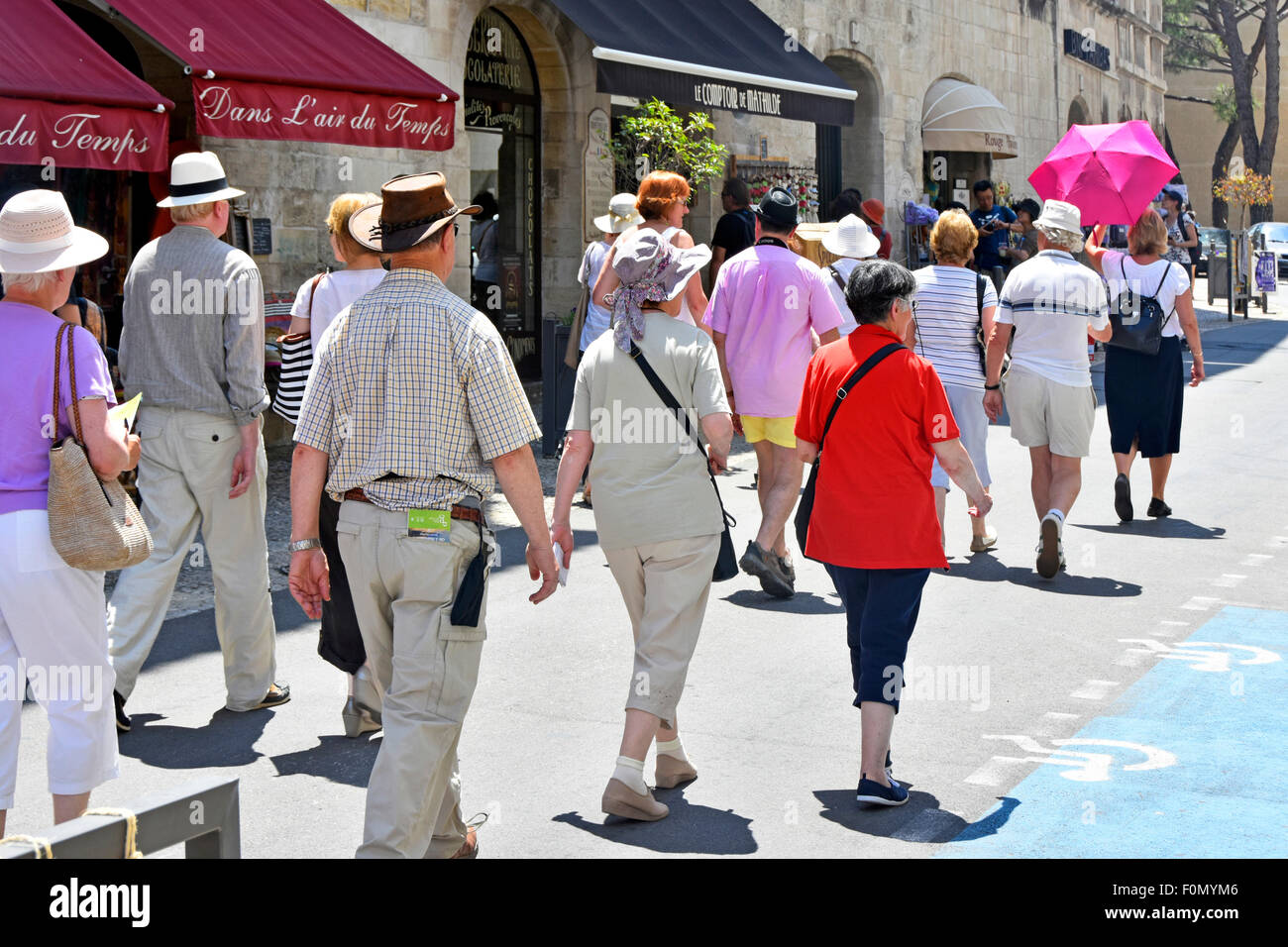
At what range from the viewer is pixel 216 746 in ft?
18.3

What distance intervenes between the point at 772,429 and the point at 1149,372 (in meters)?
3.27

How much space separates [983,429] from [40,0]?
6045 millimetres

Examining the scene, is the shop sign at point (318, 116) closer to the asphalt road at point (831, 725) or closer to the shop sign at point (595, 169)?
the asphalt road at point (831, 725)

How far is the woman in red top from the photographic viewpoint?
16.4ft

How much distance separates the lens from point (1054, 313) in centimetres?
840

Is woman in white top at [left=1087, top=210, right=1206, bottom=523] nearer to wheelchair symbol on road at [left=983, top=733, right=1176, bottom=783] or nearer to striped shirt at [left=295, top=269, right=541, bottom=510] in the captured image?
wheelchair symbol on road at [left=983, top=733, right=1176, bottom=783]

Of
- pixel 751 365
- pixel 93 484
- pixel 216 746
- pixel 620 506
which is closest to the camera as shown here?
pixel 93 484

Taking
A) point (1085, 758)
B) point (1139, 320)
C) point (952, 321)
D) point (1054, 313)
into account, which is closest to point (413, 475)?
point (1085, 758)

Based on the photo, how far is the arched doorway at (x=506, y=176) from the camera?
50.2ft

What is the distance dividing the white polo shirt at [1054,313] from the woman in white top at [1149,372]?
143 cm
